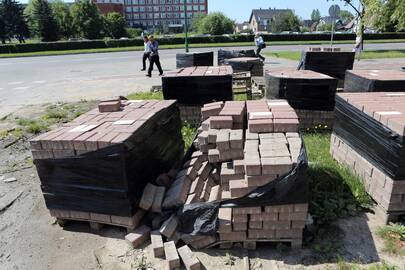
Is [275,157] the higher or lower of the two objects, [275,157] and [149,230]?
the higher

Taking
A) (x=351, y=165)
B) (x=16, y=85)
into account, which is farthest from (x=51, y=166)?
(x=16, y=85)

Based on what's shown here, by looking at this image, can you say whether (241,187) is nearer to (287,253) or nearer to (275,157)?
(275,157)

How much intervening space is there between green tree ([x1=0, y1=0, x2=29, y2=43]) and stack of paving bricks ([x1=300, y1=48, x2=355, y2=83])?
57361 mm

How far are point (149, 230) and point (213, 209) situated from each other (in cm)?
82

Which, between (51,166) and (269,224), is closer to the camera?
(269,224)

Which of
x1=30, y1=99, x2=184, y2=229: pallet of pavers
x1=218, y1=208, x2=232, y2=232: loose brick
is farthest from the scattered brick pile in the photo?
x1=218, y1=208, x2=232, y2=232: loose brick

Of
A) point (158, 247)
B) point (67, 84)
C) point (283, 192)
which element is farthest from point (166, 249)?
point (67, 84)

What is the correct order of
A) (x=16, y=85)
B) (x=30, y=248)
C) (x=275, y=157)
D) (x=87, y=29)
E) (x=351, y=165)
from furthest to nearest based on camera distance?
(x=87, y=29)
(x=16, y=85)
(x=351, y=165)
(x=30, y=248)
(x=275, y=157)

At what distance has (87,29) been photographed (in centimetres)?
5594

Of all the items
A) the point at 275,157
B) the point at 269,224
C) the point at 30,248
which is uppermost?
the point at 275,157

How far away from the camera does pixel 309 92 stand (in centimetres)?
637

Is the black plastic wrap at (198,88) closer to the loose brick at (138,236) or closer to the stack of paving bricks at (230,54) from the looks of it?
the loose brick at (138,236)

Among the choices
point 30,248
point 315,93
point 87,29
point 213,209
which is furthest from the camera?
point 87,29

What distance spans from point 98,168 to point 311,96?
443 cm
